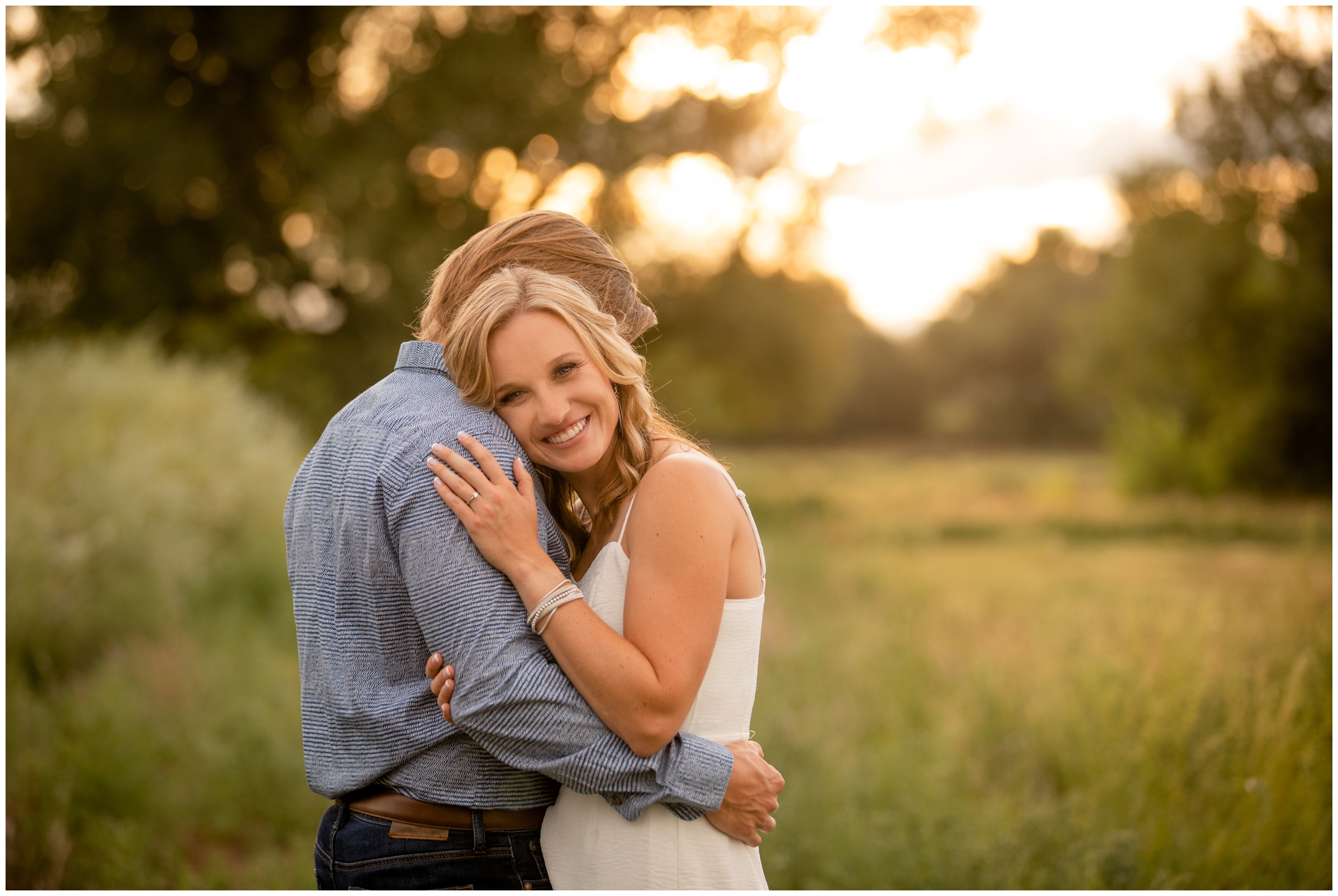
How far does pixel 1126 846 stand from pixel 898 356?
42995 mm

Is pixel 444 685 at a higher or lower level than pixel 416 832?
higher

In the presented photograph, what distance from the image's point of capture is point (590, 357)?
194 cm

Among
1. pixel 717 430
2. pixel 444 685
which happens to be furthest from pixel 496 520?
pixel 717 430

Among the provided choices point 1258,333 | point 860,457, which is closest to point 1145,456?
point 1258,333

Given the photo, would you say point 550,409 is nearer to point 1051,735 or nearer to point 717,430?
point 1051,735

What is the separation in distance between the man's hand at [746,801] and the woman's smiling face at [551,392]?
72 cm

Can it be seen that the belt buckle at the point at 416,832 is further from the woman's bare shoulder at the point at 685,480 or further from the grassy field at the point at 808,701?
the grassy field at the point at 808,701

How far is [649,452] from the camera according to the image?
6.60 feet

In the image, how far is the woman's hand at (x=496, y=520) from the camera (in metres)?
1.62

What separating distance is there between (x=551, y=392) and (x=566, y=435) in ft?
0.33

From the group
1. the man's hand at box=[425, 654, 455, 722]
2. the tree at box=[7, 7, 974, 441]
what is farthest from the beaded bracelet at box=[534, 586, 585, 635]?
the tree at box=[7, 7, 974, 441]

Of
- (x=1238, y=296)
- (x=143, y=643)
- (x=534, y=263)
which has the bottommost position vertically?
(x=143, y=643)

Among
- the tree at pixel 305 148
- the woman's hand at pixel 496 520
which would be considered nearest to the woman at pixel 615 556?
the woman's hand at pixel 496 520

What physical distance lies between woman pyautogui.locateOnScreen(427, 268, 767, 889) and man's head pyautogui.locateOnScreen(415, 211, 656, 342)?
3.7 inches
